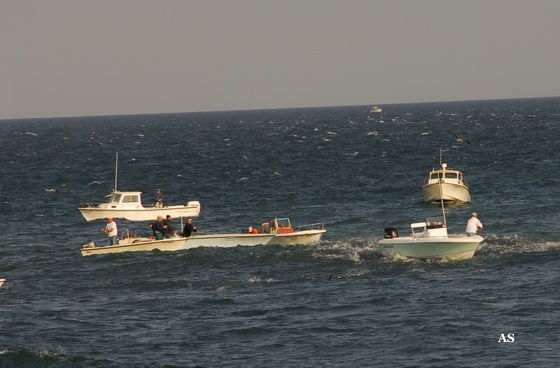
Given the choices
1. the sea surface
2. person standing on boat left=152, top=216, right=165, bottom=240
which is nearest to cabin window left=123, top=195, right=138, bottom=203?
the sea surface

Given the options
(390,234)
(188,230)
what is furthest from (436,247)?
(188,230)

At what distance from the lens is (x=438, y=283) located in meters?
35.3

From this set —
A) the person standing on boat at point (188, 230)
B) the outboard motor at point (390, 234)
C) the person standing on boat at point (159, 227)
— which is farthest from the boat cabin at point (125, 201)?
the outboard motor at point (390, 234)

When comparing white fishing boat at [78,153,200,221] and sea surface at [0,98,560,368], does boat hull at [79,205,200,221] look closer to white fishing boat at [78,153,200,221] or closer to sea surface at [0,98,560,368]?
white fishing boat at [78,153,200,221]

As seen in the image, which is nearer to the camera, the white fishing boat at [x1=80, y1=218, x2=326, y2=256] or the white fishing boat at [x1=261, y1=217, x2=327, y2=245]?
the white fishing boat at [x1=80, y1=218, x2=326, y2=256]

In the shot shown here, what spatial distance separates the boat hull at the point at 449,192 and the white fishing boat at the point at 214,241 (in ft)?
56.4

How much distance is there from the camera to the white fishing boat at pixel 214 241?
44.3 m

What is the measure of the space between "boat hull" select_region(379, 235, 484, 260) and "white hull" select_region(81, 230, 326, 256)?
20.6ft

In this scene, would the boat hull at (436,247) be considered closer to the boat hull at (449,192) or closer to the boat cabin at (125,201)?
the boat hull at (449,192)

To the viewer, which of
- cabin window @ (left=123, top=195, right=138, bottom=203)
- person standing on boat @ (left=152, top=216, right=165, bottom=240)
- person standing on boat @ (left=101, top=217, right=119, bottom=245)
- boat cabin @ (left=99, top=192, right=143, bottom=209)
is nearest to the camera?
person standing on boat @ (left=101, top=217, right=119, bottom=245)

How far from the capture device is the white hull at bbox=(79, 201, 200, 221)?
5778 cm

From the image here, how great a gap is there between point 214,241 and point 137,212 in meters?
14.0

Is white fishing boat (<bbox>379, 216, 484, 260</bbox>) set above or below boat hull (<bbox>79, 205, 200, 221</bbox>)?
above

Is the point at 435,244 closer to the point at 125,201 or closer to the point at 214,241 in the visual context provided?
the point at 214,241
